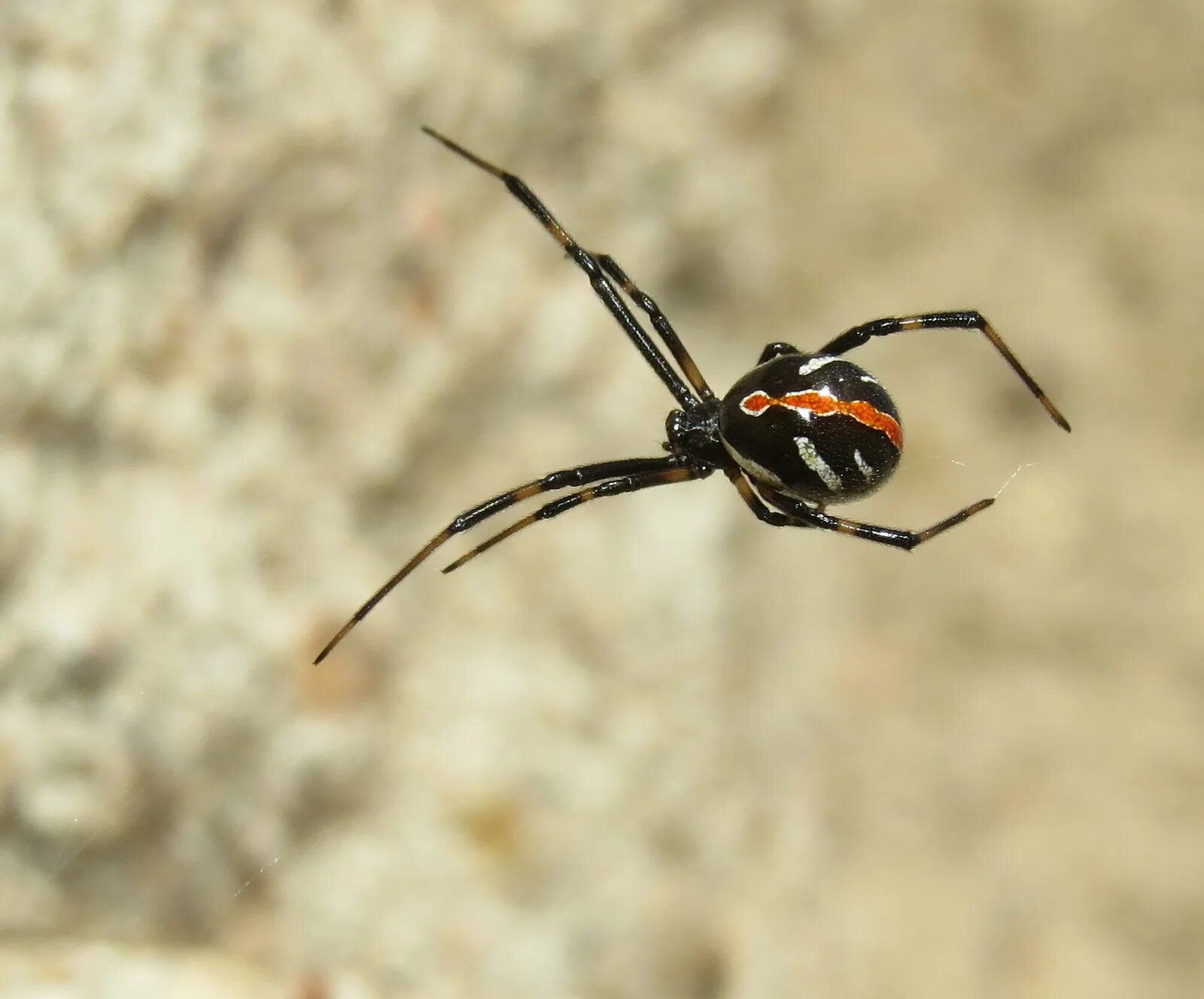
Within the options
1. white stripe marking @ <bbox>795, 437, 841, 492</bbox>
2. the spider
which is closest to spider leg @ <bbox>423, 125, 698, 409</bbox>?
the spider

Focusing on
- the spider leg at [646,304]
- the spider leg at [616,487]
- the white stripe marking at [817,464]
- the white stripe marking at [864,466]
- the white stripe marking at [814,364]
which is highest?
the spider leg at [646,304]

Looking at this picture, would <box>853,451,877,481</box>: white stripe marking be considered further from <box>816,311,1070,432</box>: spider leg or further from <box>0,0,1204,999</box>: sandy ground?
<box>0,0,1204,999</box>: sandy ground

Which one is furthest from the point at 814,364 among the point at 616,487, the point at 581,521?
the point at 581,521

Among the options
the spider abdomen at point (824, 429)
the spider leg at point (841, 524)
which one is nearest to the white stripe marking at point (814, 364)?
the spider abdomen at point (824, 429)

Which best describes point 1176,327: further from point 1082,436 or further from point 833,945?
point 833,945

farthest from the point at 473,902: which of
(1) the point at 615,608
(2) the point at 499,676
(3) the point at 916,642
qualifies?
(3) the point at 916,642

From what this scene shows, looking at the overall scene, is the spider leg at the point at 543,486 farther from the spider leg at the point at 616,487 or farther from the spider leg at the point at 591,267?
the spider leg at the point at 591,267

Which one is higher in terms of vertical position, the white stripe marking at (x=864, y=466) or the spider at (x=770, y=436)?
the spider at (x=770, y=436)
